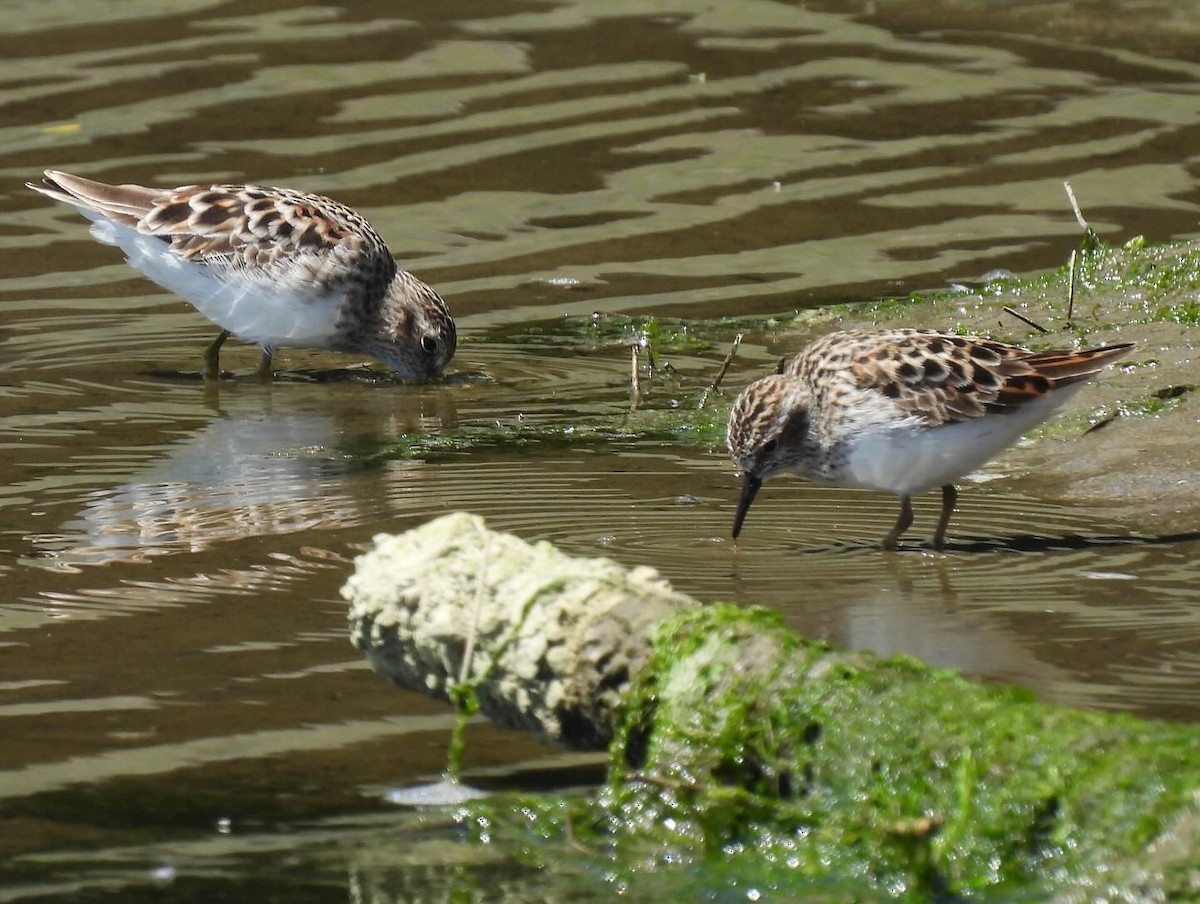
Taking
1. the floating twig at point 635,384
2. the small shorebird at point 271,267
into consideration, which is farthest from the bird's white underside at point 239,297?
the floating twig at point 635,384

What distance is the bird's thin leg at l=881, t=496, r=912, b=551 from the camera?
7.77 metres

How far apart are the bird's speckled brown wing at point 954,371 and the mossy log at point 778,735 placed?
2609mm

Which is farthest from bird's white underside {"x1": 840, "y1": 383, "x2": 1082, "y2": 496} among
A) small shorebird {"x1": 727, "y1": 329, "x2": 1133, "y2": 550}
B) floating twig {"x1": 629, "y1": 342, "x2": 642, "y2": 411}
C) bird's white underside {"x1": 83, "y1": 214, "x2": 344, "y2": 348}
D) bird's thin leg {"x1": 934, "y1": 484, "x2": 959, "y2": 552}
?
bird's white underside {"x1": 83, "y1": 214, "x2": 344, "y2": 348}

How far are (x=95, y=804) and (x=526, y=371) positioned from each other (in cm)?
598

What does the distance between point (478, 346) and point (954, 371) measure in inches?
173

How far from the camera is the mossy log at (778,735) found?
4.38 metres

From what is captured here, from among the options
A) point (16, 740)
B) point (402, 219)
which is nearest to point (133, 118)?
point (402, 219)

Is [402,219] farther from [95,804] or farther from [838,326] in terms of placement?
[95,804]

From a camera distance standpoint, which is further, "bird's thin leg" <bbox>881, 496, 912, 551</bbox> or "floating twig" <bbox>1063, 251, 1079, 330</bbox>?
"floating twig" <bbox>1063, 251, 1079, 330</bbox>

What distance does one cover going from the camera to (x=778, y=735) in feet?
15.9

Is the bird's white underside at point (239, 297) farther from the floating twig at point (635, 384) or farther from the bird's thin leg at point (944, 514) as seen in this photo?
the bird's thin leg at point (944, 514)

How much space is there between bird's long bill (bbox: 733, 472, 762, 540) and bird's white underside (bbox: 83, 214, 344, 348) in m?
3.94

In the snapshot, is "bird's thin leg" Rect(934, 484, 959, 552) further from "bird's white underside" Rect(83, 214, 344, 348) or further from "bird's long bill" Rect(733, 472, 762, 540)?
"bird's white underside" Rect(83, 214, 344, 348)

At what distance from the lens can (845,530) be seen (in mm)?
8133
